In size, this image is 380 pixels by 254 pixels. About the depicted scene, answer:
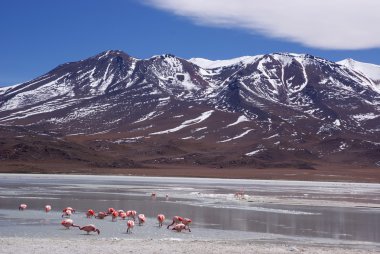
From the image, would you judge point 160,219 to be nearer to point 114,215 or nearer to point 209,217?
point 114,215

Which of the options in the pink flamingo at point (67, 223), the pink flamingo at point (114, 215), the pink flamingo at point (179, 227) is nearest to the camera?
the pink flamingo at point (67, 223)

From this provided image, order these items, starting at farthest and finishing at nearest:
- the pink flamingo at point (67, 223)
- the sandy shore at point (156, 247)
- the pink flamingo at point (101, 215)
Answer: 1. the pink flamingo at point (101, 215)
2. the pink flamingo at point (67, 223)
3. the sandy shore at point (156, 247)

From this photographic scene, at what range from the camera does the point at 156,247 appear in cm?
2058

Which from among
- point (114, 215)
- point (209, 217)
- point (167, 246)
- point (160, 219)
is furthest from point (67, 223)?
point (209, 217)

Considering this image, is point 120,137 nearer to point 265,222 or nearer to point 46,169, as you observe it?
point 46,169

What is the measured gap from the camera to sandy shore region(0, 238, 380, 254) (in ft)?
63.8

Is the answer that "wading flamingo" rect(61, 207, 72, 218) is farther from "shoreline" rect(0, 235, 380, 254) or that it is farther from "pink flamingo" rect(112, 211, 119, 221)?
"shoreline" rect(0, 235, 380, 254)

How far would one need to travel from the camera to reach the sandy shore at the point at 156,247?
63.8ft

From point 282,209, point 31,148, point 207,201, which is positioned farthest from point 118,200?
point 31,148

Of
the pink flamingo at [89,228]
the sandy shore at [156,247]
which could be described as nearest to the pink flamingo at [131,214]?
the pink flamingo at [89,228]

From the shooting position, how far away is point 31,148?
380ft

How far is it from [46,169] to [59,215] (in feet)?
218

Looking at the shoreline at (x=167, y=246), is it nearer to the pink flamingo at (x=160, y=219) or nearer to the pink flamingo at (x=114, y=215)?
the pink flamingo at (x=160, y=219)

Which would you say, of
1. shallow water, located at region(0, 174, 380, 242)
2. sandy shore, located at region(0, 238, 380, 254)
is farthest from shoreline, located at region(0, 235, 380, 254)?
shallow water, located at region(0, 174, 380, 242)
